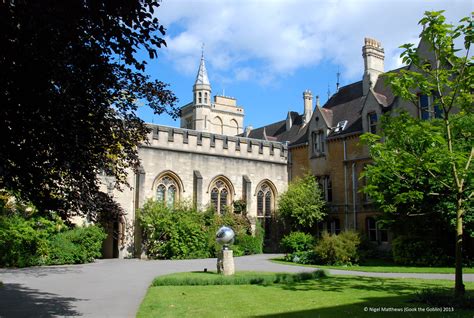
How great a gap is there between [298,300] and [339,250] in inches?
429

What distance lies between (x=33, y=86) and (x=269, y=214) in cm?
2785

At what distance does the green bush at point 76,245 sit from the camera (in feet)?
73.7

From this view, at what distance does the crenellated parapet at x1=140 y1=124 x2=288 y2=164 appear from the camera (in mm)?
28969

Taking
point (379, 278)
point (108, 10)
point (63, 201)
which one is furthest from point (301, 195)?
point (108, 10)

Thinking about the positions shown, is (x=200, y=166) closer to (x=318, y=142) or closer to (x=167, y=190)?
(x=167, y=190)

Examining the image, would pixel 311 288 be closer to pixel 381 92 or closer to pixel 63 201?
pixel 63 201

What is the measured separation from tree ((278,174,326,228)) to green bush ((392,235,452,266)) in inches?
310

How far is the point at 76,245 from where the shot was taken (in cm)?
2336

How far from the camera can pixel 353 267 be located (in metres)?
20.3

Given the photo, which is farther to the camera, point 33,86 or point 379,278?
point 379,278

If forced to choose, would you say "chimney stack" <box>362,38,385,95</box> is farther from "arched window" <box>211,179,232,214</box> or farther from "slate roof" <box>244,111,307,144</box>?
"arched window" <box>211,179,232,214</box>

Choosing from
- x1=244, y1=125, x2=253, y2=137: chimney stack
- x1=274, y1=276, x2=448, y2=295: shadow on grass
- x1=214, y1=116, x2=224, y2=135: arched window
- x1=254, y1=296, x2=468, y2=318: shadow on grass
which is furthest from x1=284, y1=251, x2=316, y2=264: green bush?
x1=214, y1=116, x2=224, y2=135: arched window

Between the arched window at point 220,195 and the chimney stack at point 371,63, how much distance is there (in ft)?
38.7

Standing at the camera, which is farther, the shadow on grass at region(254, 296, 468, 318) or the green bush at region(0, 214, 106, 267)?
the green bush at region(0, 214, 106, 267)
